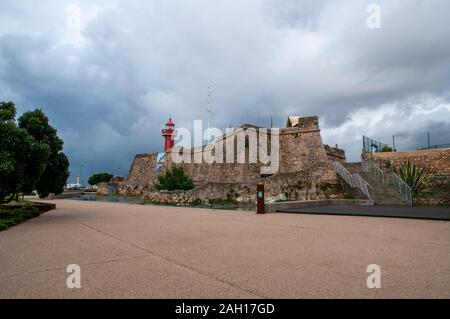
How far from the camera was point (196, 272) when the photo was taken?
14.0 feet

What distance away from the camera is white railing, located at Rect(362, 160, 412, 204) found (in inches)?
664

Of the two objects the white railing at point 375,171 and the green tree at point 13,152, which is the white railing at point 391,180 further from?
the green tree at point 13,152

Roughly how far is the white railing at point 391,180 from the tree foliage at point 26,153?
18263 mm

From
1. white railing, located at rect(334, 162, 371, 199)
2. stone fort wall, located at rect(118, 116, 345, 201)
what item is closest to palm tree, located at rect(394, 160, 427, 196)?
white railing, located at rect(334, 162, 371, 199)

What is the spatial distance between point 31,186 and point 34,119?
299cm

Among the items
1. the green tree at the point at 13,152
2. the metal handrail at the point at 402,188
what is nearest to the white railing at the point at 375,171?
the metal handrail at the point at 402,188

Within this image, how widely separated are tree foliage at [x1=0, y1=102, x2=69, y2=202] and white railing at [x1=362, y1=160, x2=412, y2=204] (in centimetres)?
1826

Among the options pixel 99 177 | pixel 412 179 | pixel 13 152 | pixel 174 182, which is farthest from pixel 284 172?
pixel 99 177

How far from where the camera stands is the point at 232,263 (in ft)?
15.5

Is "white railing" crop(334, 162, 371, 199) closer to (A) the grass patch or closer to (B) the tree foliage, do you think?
(B) the tree foliage

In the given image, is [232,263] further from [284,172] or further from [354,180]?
[284,172]

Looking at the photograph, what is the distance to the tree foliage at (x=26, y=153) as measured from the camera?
31.9 feet

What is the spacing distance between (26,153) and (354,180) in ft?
62.7

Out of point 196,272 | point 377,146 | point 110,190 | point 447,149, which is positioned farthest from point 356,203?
point 110,190
